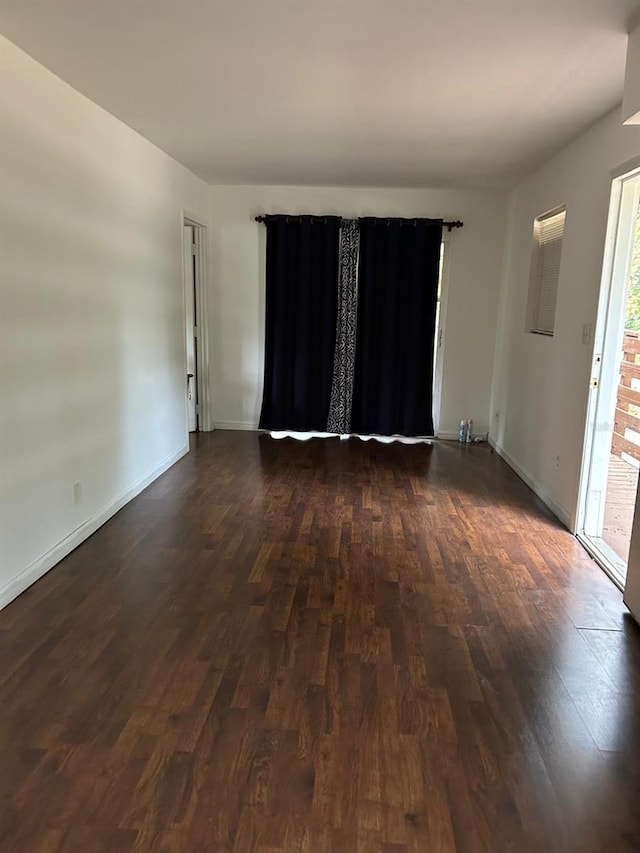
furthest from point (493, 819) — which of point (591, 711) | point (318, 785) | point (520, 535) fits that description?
point (520, 535)

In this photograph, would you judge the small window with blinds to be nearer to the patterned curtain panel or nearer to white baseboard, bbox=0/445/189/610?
the patterned curtain panel

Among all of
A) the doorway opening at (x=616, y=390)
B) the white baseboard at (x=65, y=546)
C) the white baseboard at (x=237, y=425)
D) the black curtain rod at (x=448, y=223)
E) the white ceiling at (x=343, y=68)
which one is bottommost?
the white baseboard at (x=65, y=546)

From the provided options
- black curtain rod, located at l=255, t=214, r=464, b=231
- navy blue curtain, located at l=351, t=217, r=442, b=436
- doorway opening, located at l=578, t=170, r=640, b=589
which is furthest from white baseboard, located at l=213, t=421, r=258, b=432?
doorway opening, located at l=578, t=170, r=640, b=589

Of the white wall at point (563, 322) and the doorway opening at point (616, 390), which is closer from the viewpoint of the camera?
the doorway opening at point (616, 390)

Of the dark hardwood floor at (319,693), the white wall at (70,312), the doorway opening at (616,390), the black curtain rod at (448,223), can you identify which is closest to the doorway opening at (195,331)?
the black curtain rod at (448,223)

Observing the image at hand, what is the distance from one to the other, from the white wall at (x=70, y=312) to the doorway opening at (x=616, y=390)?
2.85 meters

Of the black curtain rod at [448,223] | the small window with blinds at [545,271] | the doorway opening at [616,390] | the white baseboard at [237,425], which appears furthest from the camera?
the white baseboard at [237,425]

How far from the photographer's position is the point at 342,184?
570 cm

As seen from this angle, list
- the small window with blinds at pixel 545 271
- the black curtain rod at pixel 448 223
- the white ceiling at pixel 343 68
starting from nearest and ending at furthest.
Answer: the white ceiling at pixel 343 68 < the small window with blinds at pixel 545 271 < the black curtain rod at pixel 448 223

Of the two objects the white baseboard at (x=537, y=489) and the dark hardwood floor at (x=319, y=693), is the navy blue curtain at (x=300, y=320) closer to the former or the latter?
the white baseboard at (x=537, y=489)

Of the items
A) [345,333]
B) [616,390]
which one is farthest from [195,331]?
[616,390]

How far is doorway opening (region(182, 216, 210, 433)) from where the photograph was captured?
586cm

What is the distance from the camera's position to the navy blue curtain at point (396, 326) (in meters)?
5.84

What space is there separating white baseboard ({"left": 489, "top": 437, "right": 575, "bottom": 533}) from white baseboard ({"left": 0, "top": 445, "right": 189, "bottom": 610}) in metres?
2.82
